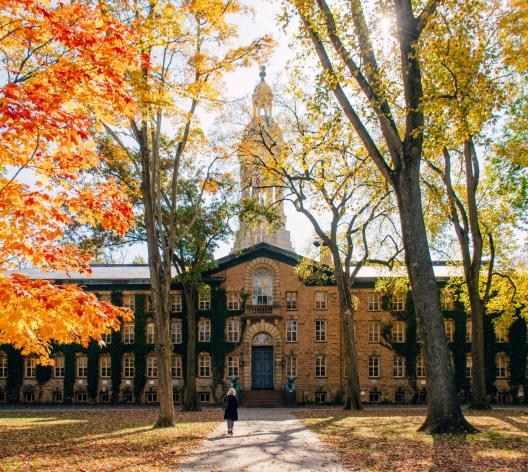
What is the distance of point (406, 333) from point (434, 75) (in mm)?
30164

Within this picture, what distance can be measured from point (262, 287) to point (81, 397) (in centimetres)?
1511

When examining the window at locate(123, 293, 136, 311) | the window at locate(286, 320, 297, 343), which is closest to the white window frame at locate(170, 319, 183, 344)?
the window at locate(123, 293, 136, 311)

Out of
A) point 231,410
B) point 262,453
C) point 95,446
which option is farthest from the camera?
point 231,410

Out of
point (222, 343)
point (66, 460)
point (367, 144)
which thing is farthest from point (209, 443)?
point (222, 343)

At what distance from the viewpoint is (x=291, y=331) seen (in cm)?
4225

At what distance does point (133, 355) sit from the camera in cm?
4275

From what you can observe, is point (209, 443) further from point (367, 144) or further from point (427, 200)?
point (427, 200)

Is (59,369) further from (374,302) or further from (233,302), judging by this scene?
(374,302)

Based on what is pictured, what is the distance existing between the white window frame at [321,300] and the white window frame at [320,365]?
3.38 meters

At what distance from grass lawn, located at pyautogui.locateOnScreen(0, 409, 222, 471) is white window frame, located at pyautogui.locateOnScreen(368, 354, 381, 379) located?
20.3m

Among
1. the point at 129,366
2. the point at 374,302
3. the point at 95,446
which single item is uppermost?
the point at 374,302

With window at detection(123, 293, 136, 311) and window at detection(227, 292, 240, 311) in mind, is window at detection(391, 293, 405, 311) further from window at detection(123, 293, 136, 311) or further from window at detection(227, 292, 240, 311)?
window at detection(123, 293, 136, 311)

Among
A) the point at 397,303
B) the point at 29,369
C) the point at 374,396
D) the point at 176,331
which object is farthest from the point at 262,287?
the point at 29,369

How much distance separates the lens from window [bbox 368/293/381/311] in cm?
4278
